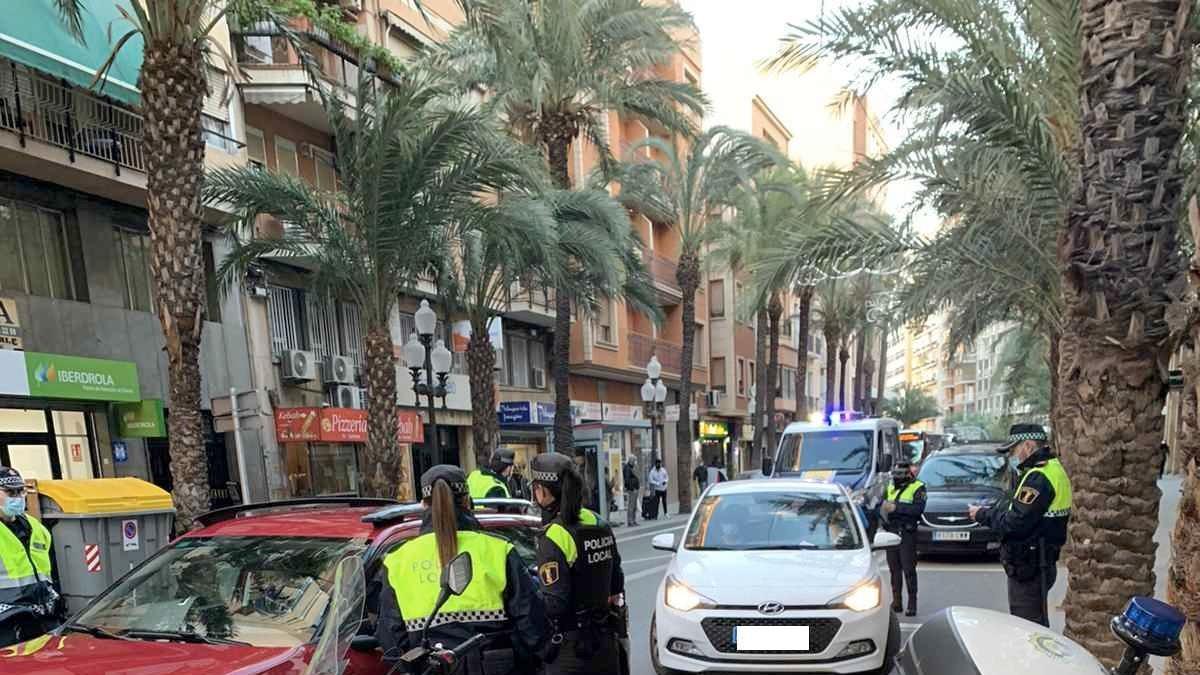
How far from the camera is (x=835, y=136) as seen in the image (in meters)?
68.4

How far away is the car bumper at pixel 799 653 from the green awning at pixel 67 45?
8.87 meters

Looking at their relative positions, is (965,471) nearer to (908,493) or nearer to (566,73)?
(908,493)

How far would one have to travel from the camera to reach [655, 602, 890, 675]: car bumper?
550cm

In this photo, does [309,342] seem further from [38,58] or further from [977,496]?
[977,496]

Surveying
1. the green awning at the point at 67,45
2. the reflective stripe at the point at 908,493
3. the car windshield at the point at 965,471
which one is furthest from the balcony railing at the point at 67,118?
the car windshield at the point at 965,471

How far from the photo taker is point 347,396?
18094mm

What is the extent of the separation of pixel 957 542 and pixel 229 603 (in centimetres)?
1013

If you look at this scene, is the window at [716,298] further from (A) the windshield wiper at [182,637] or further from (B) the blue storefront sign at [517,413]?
(A) the windshield wiper at [182,637]

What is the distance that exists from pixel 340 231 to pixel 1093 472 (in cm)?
1062

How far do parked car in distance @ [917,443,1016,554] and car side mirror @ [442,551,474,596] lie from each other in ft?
28.5

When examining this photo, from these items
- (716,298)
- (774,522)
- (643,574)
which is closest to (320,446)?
(643,574)

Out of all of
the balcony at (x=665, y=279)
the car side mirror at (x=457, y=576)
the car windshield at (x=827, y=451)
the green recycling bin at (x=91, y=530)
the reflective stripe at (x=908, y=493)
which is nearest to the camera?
the car side mirror at (x=457, y=576)

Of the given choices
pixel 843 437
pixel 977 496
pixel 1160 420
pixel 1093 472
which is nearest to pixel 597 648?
pixel 1093 472

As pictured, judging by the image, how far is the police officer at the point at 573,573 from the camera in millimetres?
3832
